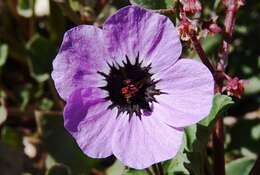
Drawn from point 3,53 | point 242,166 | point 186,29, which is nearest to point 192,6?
point 186,29

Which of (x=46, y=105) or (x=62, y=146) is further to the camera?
(x=46, y=105)

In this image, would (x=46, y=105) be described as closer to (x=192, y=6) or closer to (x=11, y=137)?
(x=11, y=137)

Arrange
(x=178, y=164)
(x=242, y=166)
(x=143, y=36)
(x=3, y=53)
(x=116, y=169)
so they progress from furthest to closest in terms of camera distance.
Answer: (x=3, y=53) → (x=116, y=169) → (x=242, y=166) → (x=178, y=164) → (x=143, y=36)

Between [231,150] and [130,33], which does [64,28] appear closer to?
[231,150]

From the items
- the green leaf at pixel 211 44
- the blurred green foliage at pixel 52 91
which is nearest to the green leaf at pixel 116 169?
the blurred green foliage at pixel 52 91

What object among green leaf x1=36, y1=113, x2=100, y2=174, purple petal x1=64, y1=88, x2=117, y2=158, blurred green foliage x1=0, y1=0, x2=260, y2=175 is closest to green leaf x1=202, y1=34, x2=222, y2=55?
blurred green foliage x1=0, y1=0, x2=260, y2=175

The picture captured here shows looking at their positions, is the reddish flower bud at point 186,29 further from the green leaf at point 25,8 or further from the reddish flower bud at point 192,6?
the green leaf at point 25,8
